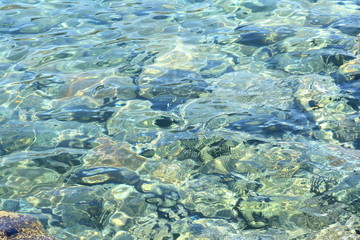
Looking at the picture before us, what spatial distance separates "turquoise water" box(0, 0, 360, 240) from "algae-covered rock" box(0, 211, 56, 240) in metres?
0.20

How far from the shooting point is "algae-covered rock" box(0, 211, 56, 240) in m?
2.65

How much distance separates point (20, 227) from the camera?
2805 millimetres

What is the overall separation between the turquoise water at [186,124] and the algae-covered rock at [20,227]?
205 mm

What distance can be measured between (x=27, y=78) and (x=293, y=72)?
3076 millimetres

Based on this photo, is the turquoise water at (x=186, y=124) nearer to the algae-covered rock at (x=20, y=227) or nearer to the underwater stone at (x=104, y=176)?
the underwater stone at (x=104, y=176)

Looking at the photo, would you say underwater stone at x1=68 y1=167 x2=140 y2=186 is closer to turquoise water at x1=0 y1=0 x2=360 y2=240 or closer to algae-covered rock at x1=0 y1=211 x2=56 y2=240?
turquoise water at x1=0 y1=0 x2=360 y2=240

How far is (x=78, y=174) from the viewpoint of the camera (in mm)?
3738

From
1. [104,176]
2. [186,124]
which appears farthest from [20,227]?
[186,124]

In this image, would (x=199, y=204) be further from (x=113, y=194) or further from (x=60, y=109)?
(x=60, y=109)

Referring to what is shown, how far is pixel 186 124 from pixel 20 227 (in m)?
1.98

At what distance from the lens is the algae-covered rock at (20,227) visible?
2.65 meters

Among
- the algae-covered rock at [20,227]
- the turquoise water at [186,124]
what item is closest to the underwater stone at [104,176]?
the turquoise water at [186,124]

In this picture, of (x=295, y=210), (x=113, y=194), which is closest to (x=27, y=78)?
A: (x=113, y=194)

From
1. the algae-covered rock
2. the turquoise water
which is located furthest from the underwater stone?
the algae-covered rock
